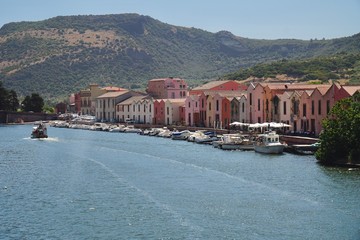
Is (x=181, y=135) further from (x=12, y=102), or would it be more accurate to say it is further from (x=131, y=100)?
(x=12, y=102)

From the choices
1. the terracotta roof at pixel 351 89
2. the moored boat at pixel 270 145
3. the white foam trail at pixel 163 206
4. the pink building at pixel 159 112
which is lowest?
the white foam trail at pixel 163 206

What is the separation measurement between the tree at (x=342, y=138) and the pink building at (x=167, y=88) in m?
67.8

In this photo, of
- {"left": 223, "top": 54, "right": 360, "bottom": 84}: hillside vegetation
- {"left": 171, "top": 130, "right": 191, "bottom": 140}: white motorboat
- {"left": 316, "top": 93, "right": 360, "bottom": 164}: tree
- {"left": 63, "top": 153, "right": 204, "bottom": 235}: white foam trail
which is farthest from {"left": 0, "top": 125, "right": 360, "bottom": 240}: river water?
{"left": 223, "top": 54, "right": 360, "bottom": 84}: hillside vegetation

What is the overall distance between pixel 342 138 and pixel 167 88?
70096mm

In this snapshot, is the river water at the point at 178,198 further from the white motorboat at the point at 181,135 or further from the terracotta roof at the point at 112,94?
the terracotta roof at the point at 112,94

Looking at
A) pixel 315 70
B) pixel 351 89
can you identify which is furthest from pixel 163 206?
pixel 315 70

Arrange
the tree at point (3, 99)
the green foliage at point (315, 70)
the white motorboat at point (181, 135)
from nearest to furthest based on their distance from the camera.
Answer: the white motorboat at point (181, 135) < the green foliage at point (315, 70) < the tree at point (3, 99)

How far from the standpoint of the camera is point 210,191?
38875 millimetres

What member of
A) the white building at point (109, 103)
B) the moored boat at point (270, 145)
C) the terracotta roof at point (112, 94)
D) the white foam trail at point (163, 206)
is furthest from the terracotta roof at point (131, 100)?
the white foam trail at point (163, 206)

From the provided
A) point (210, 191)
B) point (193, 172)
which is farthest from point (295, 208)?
point (193, 172)

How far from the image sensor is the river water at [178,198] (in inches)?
1190

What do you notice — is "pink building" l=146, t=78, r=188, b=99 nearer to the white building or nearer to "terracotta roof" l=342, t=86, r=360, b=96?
the white building

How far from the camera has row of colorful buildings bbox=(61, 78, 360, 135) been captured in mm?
65562

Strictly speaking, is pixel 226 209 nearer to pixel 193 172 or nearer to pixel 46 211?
pixel 46 211
